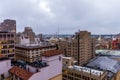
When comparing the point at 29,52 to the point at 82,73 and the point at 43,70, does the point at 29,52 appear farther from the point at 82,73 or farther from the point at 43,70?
the point at 43,70

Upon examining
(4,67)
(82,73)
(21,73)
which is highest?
(4,67)

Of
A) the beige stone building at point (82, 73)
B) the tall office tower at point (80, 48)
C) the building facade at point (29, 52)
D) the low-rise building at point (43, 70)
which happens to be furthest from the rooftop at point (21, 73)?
the tall office tower at point (80, 48)

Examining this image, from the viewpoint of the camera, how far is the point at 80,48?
334 feet

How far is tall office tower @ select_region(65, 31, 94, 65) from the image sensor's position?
101m

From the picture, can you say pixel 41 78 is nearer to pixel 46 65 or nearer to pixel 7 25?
pixel 46 65

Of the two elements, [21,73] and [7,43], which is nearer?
[21,73]

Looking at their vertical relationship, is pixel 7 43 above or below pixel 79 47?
above

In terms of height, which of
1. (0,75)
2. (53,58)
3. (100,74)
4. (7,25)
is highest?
(7,25)

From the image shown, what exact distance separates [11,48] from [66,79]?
29.3m

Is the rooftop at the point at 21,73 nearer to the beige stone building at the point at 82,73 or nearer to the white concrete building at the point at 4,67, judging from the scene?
the white concrete building at the point at 4,67

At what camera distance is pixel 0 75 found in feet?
130

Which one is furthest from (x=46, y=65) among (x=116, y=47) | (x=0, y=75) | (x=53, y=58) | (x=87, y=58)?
(x=116, y=47)

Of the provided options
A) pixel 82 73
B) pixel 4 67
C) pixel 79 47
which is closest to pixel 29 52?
pixel 79 47

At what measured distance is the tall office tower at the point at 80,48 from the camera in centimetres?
10112
